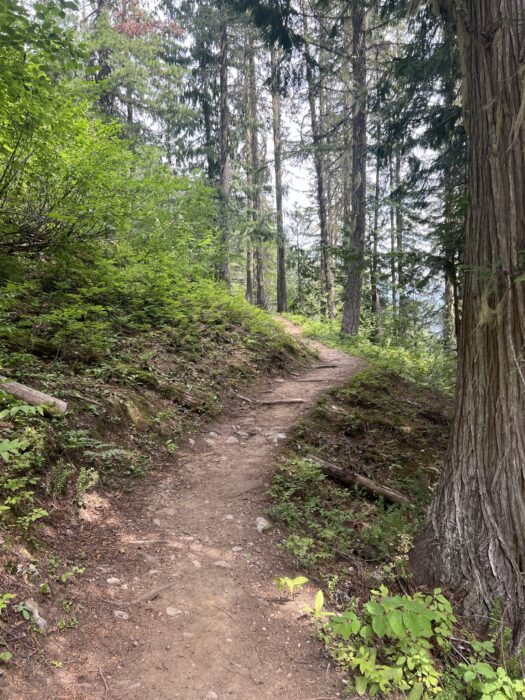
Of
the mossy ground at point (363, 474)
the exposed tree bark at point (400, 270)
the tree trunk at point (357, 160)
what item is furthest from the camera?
the tree trunk at point (357, 160)

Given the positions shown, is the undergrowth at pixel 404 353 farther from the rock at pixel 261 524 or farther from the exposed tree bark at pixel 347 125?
the rock at pixel 261 524

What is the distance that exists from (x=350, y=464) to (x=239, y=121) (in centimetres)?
1823

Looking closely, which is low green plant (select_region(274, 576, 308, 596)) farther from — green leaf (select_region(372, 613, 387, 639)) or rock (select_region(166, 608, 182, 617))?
rock (select_region(166, 608, 182, 617))

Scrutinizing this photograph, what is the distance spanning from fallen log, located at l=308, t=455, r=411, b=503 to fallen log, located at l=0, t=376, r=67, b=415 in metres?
3.25

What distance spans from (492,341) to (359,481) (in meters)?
2.62

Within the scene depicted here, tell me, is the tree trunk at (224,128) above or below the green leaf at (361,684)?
above

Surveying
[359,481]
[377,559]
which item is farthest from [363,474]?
[377,559]

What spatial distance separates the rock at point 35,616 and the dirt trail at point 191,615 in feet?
0.47

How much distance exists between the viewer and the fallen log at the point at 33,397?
4164 mm

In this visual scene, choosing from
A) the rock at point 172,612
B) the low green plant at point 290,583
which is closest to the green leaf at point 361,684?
the low green plant at point 290,583

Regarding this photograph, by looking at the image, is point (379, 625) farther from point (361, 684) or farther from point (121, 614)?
point (121, 614)

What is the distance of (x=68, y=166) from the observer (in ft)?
19.2

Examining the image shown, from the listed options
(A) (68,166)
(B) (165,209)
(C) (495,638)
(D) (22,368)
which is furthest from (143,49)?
(C) (495,638)

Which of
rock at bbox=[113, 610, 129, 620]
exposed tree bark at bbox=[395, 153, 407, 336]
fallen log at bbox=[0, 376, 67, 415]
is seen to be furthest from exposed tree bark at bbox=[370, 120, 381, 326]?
rock at bbox=[113, 610, 129, 620]
